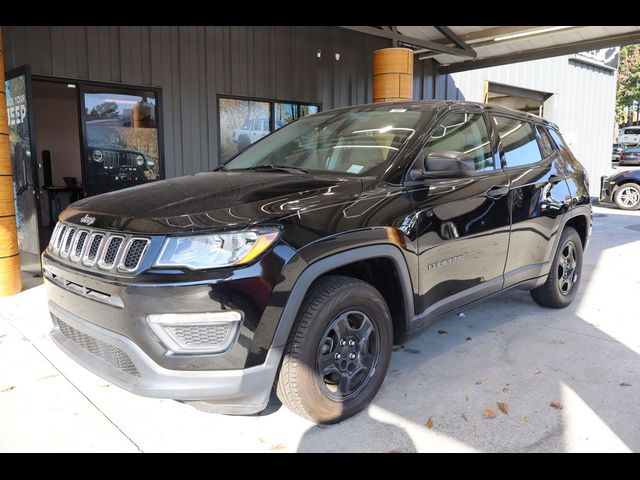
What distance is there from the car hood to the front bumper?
20.3 inches

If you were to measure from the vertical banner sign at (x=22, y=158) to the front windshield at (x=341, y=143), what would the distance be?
11.3 feet

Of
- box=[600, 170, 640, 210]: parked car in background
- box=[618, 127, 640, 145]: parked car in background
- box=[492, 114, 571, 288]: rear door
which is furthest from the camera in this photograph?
box=[618, 127, 640, 145]: parked car in background

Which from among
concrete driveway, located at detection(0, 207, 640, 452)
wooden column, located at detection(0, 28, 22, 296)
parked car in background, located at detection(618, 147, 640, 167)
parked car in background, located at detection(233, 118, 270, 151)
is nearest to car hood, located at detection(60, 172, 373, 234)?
concrete driveway, located at detection(0, 207, 640, 452)

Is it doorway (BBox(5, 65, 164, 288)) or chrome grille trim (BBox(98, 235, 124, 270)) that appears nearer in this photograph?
chrome grille trim (BBox(98, 235, 124, 270))

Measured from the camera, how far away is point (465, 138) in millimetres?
3652

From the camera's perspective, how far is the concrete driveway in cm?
266

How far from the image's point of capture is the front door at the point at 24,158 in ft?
19.4

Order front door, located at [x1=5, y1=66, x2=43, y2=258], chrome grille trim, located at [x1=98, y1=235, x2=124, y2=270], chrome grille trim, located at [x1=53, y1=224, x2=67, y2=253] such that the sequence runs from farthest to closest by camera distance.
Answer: front door, located at [x1=5, y1=66, x2=43, y2=258] < chrome grille trim, located at [x1=53, y1=224, x2=67, y2=253] < chrome grille trim, located at [x1=98, y1=235, x2=124, y2=270]

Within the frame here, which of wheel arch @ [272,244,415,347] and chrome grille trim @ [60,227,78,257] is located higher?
chrome grille trim @ [60,227,78,257]

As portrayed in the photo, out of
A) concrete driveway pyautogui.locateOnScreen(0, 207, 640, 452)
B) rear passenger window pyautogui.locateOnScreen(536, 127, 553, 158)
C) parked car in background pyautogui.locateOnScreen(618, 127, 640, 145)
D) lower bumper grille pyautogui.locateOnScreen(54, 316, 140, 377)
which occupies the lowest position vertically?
concrete driveway pyautogui.locateOnScreen(0, 207, 640, 452)

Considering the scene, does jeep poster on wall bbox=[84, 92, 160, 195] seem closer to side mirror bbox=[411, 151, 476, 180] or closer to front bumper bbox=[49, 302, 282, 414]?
front bumper bbox=[49, 302, 282, 414]

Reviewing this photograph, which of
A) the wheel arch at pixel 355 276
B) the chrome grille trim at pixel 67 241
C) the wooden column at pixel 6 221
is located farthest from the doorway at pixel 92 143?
the wheel arch at pixel 355 276
